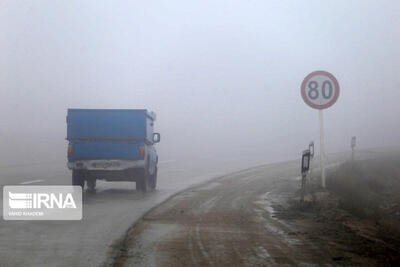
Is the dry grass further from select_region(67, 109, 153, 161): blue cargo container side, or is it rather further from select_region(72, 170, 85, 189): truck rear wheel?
select_region(72, 170, 85, 189): truck rear wheel

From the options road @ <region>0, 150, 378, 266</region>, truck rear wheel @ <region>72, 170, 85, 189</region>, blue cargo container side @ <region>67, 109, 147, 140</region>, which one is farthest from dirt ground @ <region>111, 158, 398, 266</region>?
truck rear wheel @ <region>72, 170, 85, 189</region>

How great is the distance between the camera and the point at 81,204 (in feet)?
39.5

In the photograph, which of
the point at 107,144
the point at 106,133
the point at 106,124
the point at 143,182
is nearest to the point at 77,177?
the point at 107,144

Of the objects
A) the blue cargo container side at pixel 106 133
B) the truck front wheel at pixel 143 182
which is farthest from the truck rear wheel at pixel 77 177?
the truck front wheel at pixel 143 182

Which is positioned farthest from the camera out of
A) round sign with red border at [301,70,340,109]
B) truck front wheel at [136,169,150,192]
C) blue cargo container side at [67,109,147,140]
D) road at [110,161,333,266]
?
truck front wheel at [136,169,150,192]

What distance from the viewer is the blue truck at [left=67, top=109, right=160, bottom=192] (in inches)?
561

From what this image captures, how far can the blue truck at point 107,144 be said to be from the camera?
561 inches

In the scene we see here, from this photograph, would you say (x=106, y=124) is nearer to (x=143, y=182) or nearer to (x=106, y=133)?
(x=106, y=133)

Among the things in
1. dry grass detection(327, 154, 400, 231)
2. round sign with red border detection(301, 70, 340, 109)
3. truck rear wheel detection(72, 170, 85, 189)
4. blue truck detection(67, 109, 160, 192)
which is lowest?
dry grass detection(327, 154, 400, 231)

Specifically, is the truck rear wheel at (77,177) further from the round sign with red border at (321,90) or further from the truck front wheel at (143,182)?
the round sign with red border at (321,90)

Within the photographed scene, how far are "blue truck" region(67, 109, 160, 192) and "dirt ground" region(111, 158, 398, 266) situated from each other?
2538 millimetres

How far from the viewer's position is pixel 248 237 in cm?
780

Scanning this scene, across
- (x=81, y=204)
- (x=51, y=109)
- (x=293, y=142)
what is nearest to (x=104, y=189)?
(x=81, y=204)

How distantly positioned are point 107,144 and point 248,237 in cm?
745
